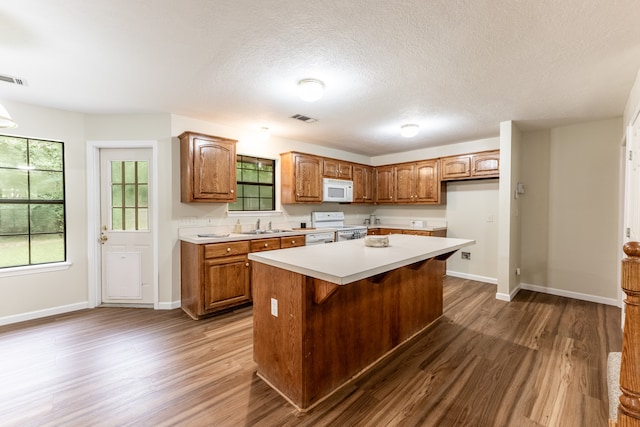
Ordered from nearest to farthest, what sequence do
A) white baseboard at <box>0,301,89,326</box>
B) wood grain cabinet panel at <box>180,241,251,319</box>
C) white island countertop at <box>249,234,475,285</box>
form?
white island countertop at <box>249,234,475,285</box> < white baseboard at <box>0,301,89,326</box> < wood grain cabinet panel at <box>180,241,251,319</box>

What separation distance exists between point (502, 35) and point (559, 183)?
326 cm

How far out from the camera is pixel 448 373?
2236mm

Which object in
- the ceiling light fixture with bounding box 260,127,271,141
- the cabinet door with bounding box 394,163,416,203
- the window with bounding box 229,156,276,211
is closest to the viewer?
the ceiling light fixture with bounding box 260,127,271,141

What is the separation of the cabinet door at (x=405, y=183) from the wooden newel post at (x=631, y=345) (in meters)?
4.83

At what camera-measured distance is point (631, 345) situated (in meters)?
0.82

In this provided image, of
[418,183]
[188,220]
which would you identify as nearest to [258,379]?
[188,220]

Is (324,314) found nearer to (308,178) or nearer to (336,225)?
(308,178)

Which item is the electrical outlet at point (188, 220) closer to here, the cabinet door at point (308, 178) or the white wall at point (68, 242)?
the white wall at point (68, 242)

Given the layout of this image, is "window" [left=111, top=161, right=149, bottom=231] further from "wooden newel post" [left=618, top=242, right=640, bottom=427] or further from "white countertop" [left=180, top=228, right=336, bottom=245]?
"wooden newel post" [left=618, top=242, right=640, bottom=427]

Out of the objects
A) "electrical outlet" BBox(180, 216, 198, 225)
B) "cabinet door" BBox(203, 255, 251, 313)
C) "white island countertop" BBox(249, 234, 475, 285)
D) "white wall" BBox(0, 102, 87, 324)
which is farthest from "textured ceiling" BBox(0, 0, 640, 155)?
"cabinet door" BBox(203, 255, 251, 313)

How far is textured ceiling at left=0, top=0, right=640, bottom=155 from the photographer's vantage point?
1735mm

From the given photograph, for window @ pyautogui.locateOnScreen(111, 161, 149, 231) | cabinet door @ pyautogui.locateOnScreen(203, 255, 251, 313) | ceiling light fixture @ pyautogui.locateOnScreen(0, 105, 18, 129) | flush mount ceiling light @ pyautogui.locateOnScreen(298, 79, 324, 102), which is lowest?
cabinet door @ pyautogui.locateOnScreen(203, 255, 251, 313)

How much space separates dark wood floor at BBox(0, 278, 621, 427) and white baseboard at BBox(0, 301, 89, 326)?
0.42 feet

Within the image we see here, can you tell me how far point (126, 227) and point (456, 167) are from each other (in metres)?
5.15
